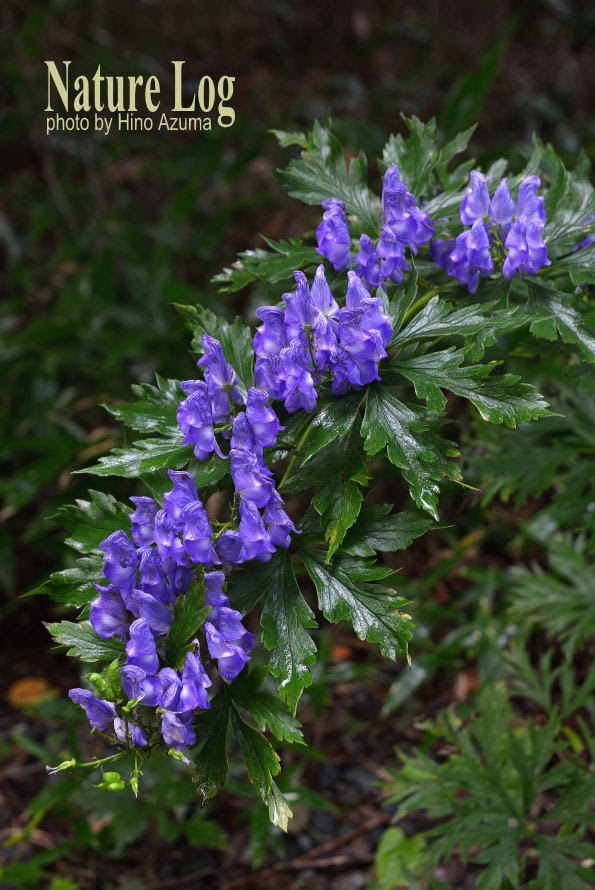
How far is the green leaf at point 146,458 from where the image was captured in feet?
3.90

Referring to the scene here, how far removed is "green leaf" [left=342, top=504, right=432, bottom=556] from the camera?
1.16 m

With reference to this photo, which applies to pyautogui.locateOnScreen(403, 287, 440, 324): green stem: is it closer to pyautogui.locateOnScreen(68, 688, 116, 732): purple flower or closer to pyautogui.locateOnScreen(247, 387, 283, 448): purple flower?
pyautogui.locateOnScreen(247, 387, 283, 448): purple flower

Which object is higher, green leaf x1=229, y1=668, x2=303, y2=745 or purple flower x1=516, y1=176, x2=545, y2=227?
purple flower x1=516, y1=176, x2=545, y2=227

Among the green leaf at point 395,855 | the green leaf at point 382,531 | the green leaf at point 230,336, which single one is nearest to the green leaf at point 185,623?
the green leaf at point 382,531

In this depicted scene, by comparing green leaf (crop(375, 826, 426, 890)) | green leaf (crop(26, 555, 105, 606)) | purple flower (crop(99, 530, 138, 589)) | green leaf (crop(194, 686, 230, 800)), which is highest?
purple flower (crop(99, 530, 138, 589))

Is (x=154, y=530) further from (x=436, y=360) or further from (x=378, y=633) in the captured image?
(x=436, y=360)

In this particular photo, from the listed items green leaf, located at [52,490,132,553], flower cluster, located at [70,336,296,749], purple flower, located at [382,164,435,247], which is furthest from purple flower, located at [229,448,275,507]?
purple flower, located at [382,164,435,247]

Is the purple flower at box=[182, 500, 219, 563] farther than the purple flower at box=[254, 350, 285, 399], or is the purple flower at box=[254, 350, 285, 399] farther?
the purple flower at box=[254, 350, 285, 399]

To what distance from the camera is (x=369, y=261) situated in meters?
1.30

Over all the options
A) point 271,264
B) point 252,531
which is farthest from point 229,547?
point 271,264

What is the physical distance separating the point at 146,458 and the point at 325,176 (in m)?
0.60

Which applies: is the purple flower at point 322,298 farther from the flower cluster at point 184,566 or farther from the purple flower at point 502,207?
the purple flower at point 502,207

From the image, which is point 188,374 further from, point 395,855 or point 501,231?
point 501,231

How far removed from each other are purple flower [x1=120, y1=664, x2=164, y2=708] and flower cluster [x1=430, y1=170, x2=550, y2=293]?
→ 2.51 ft
